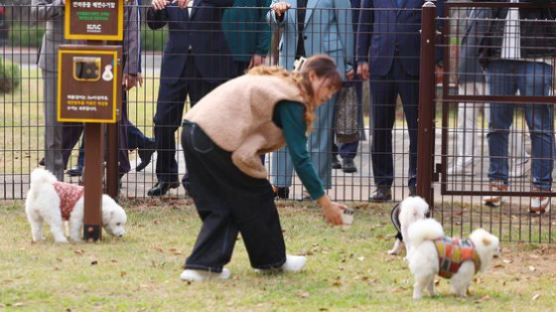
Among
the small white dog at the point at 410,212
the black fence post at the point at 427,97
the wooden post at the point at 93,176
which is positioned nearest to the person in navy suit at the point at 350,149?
the black fence post at the point at 427,97

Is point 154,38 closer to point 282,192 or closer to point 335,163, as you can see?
point 282,192

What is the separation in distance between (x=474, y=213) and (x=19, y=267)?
4.22 meters

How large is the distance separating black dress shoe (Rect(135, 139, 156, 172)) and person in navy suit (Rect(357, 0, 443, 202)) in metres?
1.97

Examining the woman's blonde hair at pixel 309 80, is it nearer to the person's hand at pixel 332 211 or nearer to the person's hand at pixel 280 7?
the person's hand at pixel 332 211

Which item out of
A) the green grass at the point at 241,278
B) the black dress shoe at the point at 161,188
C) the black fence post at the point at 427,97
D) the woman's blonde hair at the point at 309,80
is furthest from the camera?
the black dress shoe at the point at 161,188

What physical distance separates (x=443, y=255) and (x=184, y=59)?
13.4 feet

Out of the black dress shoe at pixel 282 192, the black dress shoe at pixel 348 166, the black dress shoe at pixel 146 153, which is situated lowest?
the black dress shoe at pixel 282 192

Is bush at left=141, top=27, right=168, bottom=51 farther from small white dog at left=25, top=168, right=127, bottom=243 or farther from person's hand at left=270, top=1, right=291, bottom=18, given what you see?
small white dog at left=25, top=168, right=127, bottom=243

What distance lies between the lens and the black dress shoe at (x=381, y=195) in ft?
35.3

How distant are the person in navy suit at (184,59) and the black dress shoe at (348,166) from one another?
2.10 meters

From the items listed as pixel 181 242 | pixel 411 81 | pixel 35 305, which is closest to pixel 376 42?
pixel 411 81

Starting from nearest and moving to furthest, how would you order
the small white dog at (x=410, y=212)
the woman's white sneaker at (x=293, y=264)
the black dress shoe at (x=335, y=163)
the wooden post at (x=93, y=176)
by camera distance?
the small white dog at (x=410, y=212) < the woman's white sneaker at (x=293, y=264) < the wooden post at (x=93, y=176) < the black dress shoe at (x=335, y=163)

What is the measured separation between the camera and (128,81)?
409 inches

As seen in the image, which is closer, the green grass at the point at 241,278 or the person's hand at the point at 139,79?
the green grass at the point at 241,278
